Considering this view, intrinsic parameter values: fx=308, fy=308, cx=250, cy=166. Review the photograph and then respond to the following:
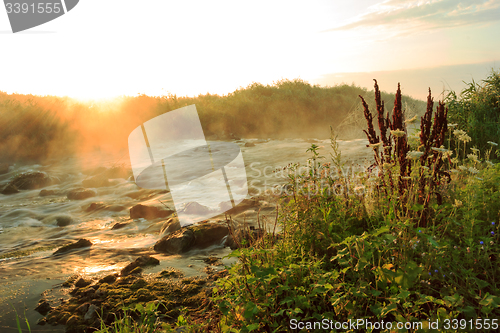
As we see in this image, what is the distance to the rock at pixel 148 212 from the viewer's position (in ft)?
24.7

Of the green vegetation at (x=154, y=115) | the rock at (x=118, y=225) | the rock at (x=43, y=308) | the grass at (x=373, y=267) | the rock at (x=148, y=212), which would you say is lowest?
the rock at (x=118, y=225)

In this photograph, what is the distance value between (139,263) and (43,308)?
1271mm

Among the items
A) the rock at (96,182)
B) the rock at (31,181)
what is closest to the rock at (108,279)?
the rock at (96,182)

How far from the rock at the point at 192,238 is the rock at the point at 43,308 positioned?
1.97 meters

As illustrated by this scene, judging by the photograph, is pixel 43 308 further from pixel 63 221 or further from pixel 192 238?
pixel 63 221

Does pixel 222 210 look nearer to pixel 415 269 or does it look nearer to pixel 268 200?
pixel 268 200

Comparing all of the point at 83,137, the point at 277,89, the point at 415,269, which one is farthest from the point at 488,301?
the point at 277,89

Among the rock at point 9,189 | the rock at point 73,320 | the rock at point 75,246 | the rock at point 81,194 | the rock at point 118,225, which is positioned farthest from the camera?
the rock at point 9,189

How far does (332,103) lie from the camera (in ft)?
82.8

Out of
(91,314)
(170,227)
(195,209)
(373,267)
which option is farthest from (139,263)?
(373,267)

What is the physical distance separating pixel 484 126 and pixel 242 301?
8319 mm

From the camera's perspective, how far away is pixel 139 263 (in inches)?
175

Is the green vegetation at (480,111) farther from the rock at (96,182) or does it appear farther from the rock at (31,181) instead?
the rock at (31,181)

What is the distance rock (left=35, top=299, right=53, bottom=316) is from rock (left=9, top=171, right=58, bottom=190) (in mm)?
10046
